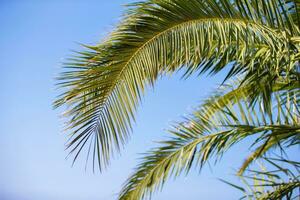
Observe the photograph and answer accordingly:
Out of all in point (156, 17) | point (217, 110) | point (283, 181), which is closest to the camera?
point (156, 17)

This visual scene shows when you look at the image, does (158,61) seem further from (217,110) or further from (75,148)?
(217,110)

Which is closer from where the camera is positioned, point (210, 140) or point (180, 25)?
point (180, 25)

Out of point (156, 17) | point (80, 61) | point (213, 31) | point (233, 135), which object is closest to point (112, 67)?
point (80, 61)

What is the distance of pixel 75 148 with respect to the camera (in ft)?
8.86

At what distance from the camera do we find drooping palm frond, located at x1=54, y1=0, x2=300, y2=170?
2627 millimetres

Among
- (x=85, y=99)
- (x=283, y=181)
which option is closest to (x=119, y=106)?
(x=85, y=99)

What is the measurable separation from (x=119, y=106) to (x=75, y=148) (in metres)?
0.41

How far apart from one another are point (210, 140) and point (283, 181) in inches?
27.5

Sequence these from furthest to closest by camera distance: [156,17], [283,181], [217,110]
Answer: [217,110] → [283,181] → [156,17]

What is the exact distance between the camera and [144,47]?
269 centimetres

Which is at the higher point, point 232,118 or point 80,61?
point 80,61

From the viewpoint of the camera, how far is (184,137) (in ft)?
12.6

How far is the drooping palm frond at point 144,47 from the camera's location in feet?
8.62

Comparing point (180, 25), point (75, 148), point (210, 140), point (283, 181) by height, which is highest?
point (180, 25)
